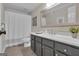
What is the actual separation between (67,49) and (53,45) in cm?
25

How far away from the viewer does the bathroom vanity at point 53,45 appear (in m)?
1.23

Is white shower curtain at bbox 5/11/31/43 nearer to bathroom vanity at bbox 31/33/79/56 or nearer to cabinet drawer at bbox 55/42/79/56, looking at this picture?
bathroom vanity at bbox 31/33/79/56

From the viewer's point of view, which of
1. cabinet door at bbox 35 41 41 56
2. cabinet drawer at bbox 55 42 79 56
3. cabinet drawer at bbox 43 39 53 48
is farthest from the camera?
cabinet door at bbox 35 41 41 56

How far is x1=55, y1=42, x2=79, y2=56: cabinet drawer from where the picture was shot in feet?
3.90

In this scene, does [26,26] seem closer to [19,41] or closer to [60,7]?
[19,41]

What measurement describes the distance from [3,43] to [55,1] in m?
0.98

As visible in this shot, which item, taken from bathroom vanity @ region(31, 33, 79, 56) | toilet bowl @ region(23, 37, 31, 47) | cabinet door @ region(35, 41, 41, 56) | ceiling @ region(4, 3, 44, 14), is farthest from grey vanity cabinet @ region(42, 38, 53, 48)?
ceiling @ region(4, 3, 44, 14)

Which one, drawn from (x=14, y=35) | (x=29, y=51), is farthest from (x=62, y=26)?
(x=14, y=35)

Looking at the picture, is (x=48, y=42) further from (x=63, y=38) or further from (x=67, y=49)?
(x=67, y=49)

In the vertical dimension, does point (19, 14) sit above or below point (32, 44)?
above

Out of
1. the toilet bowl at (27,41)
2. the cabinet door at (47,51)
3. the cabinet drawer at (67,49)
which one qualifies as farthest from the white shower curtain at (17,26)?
the cabinet drawer at (67,49)

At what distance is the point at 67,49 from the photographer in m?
1.28

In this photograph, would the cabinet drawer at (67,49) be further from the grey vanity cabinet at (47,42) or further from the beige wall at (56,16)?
the beige wall at (56,16)

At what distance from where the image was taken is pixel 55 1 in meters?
1.62
